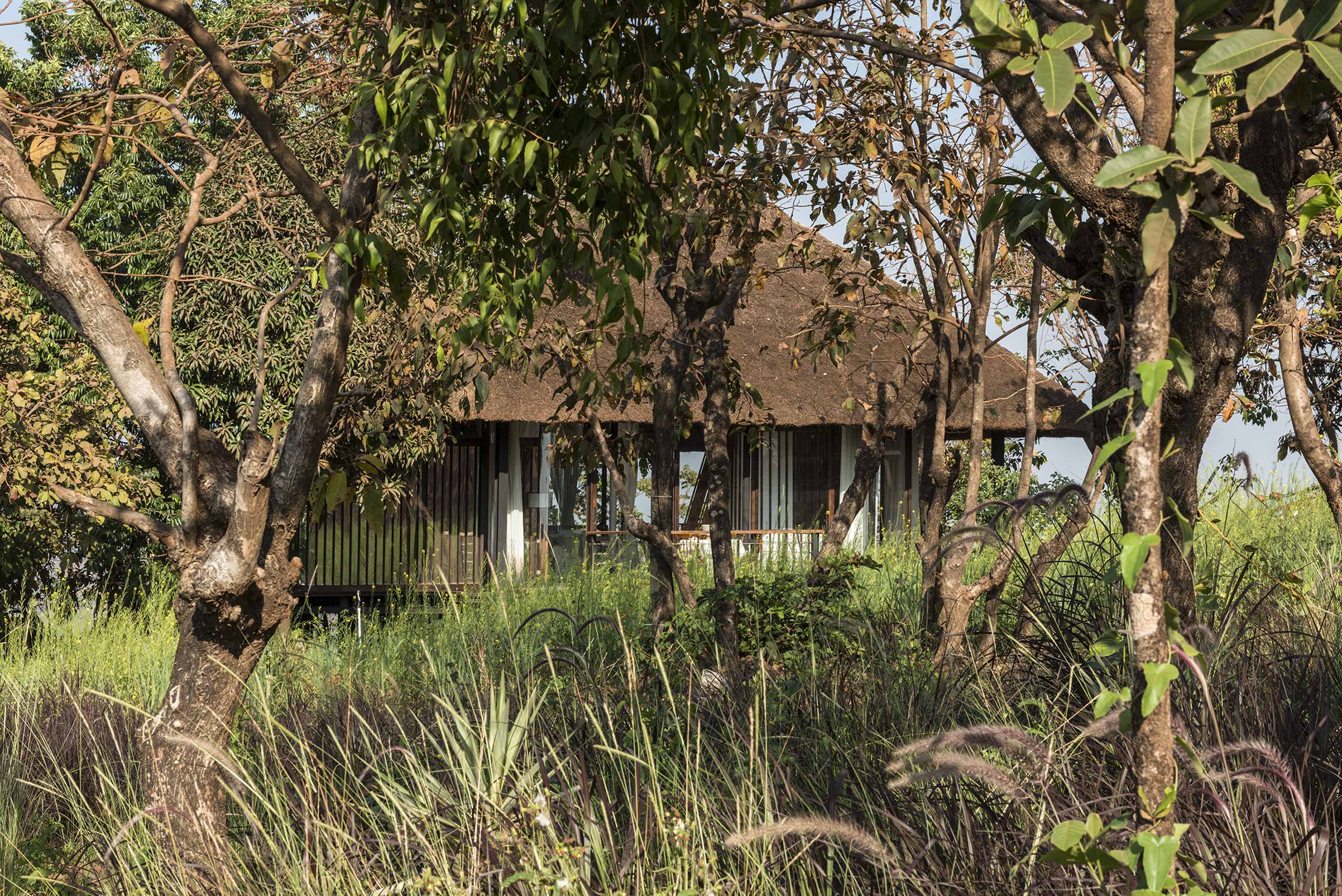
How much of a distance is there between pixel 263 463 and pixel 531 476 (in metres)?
11.0

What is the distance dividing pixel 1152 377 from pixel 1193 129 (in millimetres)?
375

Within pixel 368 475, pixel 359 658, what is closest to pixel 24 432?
pixel 359 658

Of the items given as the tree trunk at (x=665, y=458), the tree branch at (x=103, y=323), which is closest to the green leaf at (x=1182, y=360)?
the tree branch at (x=103, y=323)

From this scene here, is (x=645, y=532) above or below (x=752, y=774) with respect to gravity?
above

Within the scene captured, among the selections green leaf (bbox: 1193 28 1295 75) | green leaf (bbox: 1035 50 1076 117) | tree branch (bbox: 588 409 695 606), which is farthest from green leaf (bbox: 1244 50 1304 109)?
tree branch (bbox: 588 409 695 606)

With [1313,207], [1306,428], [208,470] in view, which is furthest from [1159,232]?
[1306,428]

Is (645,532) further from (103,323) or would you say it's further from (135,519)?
(103,323)

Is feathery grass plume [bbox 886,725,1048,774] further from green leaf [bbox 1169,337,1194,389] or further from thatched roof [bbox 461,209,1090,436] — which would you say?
thatched roof [bbox 461,209,1090,436]

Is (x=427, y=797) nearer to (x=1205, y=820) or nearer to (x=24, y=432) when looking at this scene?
(x=1205, y=820)

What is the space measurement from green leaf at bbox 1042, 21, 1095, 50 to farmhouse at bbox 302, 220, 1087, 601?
9.75m

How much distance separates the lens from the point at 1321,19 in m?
1.71

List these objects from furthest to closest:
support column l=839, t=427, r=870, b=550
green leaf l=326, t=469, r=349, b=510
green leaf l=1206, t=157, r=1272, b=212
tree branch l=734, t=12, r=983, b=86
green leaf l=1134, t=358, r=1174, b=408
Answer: support column l=839, t=427, r=870, b=550 → green leaf l=326, t=469, r=349, b=510 → tree branch l=734, t=12, r=983, b=86 → green leaf l=1134, t=358, r=1174, b=408 → green leaf l=1206, t=157, r=1272, b=212

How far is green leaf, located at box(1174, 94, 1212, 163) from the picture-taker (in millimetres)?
1733

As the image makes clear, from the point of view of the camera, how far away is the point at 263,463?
151 inches
